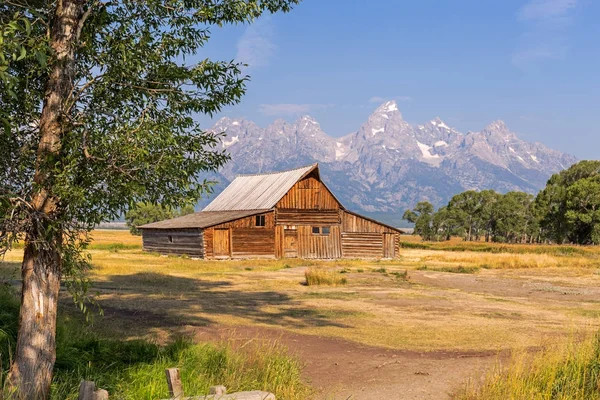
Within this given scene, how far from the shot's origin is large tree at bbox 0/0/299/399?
8508mm

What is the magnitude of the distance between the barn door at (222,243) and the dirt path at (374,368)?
113ft

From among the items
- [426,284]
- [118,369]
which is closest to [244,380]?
[118,369]

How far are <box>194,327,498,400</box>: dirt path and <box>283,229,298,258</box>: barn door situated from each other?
3706 cm

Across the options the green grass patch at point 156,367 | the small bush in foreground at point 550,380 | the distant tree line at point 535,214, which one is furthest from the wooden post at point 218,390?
the distant tree line at point 535,214

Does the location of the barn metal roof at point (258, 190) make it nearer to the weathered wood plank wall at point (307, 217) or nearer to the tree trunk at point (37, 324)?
the weathered wood plank wall at point (307, 217)

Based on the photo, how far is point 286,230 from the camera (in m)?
53.3

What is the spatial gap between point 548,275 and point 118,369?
3673cm

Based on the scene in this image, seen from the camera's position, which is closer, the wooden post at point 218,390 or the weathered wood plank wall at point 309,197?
the wooden post at point 218,390

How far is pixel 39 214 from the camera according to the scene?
828 cm

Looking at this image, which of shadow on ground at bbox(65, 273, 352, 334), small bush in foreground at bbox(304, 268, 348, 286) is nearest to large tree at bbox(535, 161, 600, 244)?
small bush in foreground at bbox(304, 268, 348, 286)

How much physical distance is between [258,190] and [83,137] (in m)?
51.8

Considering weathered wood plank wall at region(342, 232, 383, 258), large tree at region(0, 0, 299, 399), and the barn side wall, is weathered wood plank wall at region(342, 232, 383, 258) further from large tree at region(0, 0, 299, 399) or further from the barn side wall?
large tree at region(0, 0, 299, 399)

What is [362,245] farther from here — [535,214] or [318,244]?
[535,214]

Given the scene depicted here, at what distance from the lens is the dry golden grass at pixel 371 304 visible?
16.7 meters
